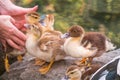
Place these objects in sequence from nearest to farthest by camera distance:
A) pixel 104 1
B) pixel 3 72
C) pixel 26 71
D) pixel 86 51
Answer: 1. pixel 86 51
2. pixel 26 71
3. pixel 3 72
4. pixel 104 1

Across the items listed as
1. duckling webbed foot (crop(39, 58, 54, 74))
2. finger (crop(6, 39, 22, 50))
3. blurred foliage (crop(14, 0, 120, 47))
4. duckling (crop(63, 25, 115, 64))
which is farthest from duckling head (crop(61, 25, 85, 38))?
blurred foliage (crop(14, 0, 120, 47))

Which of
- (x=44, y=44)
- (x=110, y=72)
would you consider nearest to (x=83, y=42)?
(x=44, y=44)

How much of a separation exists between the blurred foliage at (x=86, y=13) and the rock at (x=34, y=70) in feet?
6.31

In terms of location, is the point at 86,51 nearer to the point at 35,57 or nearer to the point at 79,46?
the point at 79,46

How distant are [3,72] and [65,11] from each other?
2.57 m

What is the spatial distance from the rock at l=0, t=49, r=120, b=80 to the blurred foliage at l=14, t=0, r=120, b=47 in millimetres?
1922

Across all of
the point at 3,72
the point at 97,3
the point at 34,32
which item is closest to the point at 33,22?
the point at 34,32

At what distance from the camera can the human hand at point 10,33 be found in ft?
8.64

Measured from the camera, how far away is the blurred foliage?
16.1 feet

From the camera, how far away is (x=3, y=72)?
2.89 meters

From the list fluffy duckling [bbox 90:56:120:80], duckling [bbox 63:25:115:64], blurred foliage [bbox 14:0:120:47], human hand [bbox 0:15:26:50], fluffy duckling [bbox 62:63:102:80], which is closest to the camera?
fluffy duckling [bbox 90:56:120:80]

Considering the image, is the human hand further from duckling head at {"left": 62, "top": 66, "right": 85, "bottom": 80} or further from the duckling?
duckling head at {"left": 62, "top": 66, "right": 85, "bottom": 80}

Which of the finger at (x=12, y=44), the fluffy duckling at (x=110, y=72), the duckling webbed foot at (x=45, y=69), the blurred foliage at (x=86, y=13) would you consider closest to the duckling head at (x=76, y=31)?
the duckling webbed foot at (x=45, y=69)

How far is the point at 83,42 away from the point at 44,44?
219mm
